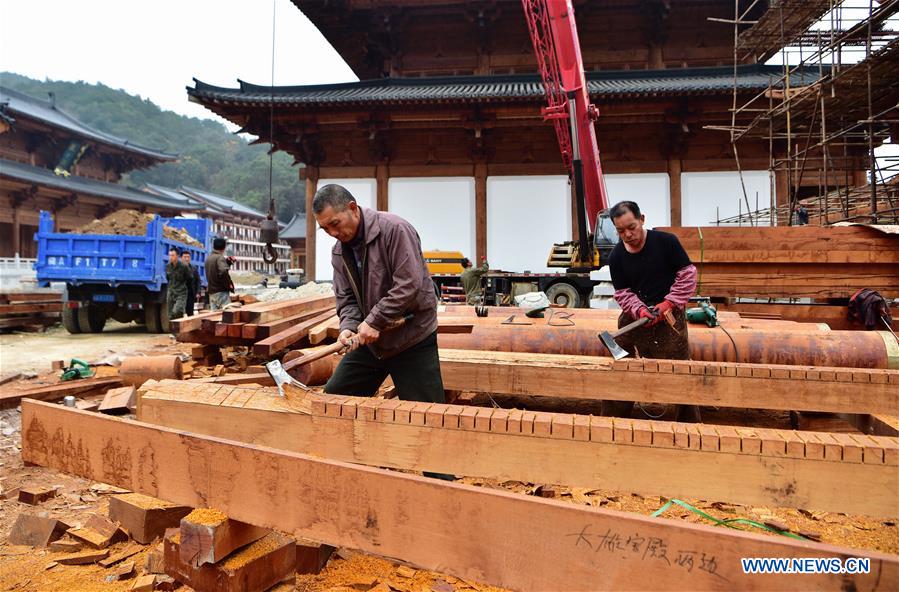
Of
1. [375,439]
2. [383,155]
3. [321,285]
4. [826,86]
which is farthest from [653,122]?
[375,439]

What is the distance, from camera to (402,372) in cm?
255

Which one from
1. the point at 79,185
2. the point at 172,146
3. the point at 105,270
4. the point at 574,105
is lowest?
the point at 105,270

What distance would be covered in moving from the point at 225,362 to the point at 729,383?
5300 mm

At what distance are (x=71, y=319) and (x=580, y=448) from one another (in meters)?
10.4

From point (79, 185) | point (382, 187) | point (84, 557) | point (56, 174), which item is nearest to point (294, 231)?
point (79, 185)

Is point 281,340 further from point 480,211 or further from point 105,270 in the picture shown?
point 480,211

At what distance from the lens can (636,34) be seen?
45.4 ft

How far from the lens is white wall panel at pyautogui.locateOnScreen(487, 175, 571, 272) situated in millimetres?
12438

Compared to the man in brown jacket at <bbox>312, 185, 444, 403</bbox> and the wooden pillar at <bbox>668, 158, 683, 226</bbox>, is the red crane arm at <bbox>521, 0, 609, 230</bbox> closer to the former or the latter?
the wooden pillar at <bbox>668, 158, 683, 226</bbox>

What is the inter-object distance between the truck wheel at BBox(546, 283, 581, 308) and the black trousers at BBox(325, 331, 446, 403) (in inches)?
312

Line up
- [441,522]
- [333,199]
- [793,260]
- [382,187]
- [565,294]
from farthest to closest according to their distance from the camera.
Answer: [382,187]
[565,294]
[793,260]
[333,199]
[441,522]

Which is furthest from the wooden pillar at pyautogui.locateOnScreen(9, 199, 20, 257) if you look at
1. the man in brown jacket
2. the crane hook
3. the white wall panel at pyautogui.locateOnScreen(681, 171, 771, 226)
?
the white wall panel at pyautogui.locateOnScreen(681, 171, 771, 226)

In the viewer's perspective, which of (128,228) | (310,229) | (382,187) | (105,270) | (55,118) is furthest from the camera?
(55,118)

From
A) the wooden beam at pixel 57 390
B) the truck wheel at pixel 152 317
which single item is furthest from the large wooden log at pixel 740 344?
the truck wheel at pixel 152 317
